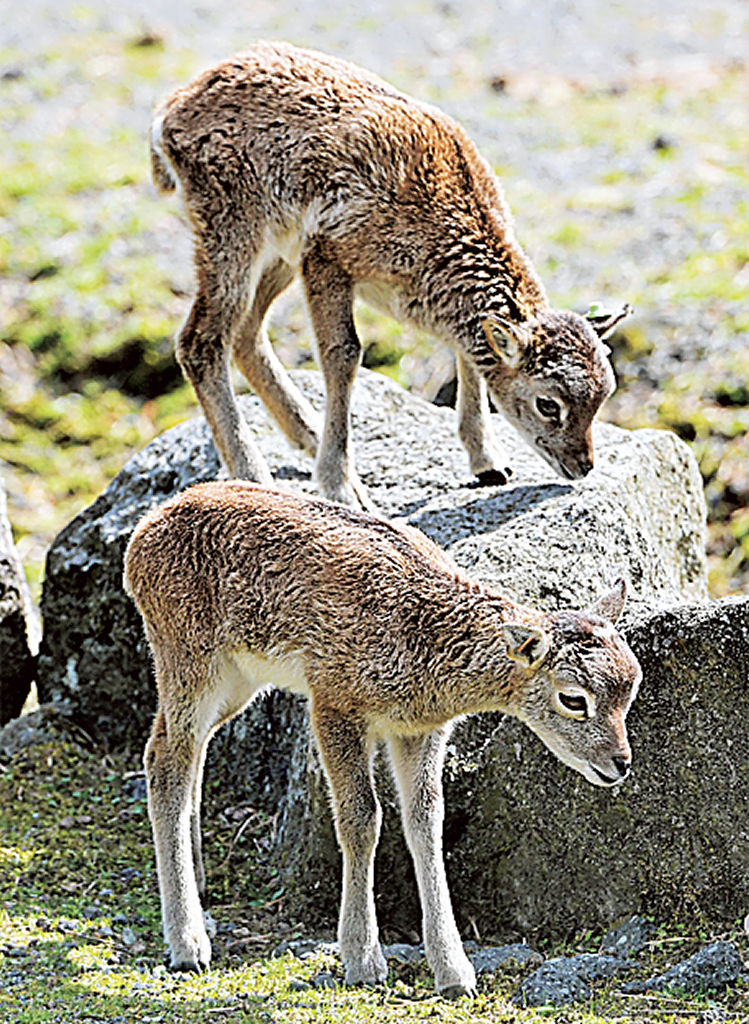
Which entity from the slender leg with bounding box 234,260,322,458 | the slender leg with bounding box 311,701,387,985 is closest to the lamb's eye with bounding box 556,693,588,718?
the slender leg with bounding box 311,701,387,985

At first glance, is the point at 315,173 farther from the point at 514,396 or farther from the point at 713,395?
the point at 713,395

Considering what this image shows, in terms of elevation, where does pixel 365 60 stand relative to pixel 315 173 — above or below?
below

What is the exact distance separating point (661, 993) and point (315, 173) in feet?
19.2

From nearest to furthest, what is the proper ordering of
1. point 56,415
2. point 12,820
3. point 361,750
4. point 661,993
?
point 661,993 → point 361,750 → point 12,820 → point 56,415

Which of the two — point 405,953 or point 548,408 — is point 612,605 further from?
point 548,408

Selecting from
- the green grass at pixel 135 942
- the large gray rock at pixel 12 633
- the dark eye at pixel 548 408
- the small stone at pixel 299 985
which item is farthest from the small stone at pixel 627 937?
the large gray rock at pixel 12 633

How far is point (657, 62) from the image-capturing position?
2545 cm

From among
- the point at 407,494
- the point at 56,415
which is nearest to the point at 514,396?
the point at 407,494

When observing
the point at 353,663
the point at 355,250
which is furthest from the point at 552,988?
the point at 355,250

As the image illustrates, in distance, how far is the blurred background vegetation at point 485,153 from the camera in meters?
16.3

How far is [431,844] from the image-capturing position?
8.19 metres

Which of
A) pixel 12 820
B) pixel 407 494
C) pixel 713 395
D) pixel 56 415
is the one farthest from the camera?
pixel 56 415

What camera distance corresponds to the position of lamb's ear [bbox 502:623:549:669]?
7.60m

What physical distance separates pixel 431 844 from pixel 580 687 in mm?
1307
